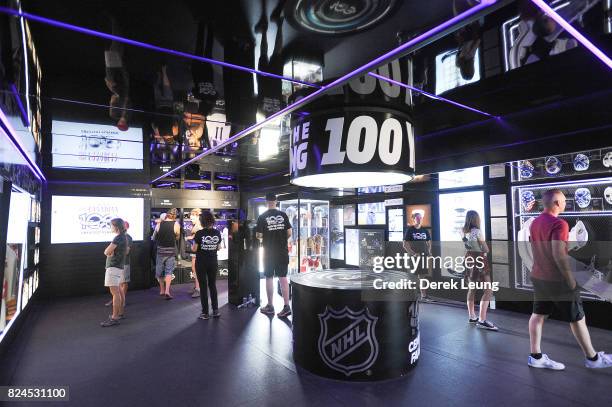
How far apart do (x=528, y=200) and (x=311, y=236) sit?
4154mm

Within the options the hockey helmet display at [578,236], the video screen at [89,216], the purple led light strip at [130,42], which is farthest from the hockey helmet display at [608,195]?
the video screen at [89,216]

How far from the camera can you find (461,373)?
2.86 meters

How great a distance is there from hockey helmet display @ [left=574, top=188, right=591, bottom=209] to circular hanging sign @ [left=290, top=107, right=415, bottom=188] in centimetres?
363

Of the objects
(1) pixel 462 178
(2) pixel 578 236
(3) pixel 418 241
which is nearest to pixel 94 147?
(3) pixel 418 241

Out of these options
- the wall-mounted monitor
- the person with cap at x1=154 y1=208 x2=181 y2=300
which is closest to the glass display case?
the person with cap at x1=154 y1=208 x2=181 y2=300

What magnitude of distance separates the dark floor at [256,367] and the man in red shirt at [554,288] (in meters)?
0.15

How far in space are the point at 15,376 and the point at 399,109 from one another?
13.0 ft

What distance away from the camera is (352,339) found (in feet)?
8.79

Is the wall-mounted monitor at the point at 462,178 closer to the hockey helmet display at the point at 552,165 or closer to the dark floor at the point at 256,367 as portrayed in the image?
the hockey helmet display at the point at 552,165

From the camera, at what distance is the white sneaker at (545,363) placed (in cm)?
291

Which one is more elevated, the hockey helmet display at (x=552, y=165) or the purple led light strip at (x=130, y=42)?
the purple led light strip at (x=130, y=42)

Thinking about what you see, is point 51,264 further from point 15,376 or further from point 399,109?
point 399,109

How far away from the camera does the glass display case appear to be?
729 cm

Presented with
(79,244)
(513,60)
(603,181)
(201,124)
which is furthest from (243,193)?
(603,181)
